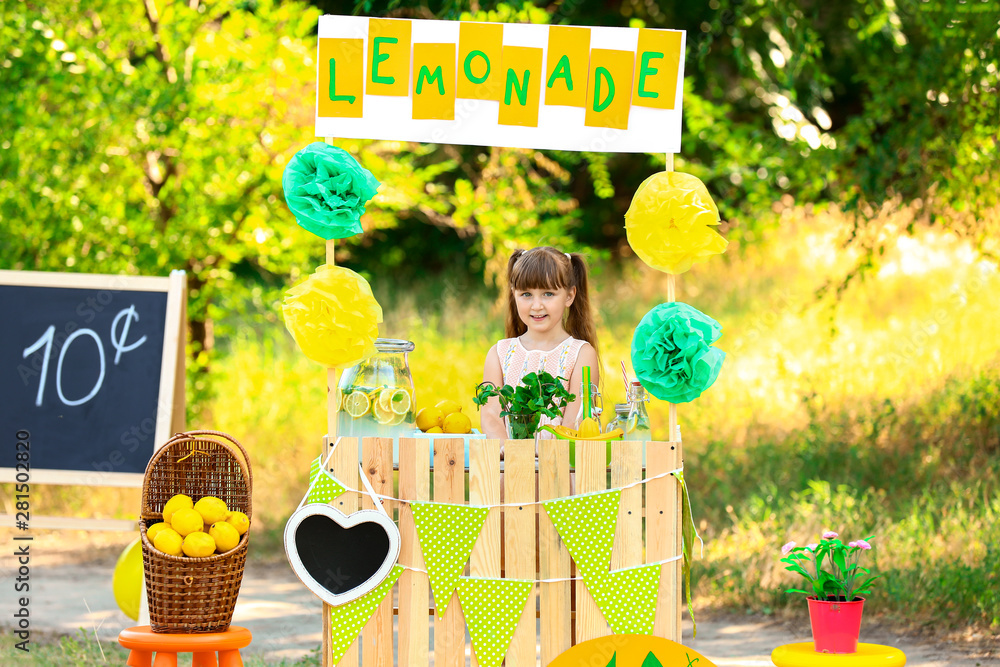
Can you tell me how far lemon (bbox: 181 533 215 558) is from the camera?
10.3 ft

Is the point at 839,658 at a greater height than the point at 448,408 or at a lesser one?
lesser

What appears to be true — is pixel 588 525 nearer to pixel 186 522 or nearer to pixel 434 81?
pixel 186 522

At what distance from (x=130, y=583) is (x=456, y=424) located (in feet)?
6.71

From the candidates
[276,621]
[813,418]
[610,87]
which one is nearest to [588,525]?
[610,87]

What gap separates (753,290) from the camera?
30.3ft

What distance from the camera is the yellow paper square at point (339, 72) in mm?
3113

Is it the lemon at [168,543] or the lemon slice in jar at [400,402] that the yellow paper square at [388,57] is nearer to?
the lemon slice in jar at [400,402]

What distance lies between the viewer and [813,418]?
6.56 meters

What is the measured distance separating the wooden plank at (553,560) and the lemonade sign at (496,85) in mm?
955

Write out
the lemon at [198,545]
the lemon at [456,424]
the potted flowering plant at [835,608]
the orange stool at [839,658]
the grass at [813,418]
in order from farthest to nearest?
1. the grass at [813,418]
2. the lemon at [456,424]
3. the lemon at [198,545]
4. the potted flowering plant at [835,608]
5. the orange stool at [839,658]

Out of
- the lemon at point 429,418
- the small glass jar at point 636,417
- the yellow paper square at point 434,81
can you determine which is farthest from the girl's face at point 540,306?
the yellow paper square at point 434,81

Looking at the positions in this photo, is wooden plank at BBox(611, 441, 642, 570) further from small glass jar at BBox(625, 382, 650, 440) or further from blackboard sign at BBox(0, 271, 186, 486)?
blackboard sign at BBox(0, 271, 186, 486)

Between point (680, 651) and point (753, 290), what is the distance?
675 cm

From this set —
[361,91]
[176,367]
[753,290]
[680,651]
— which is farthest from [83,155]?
[753,290]
